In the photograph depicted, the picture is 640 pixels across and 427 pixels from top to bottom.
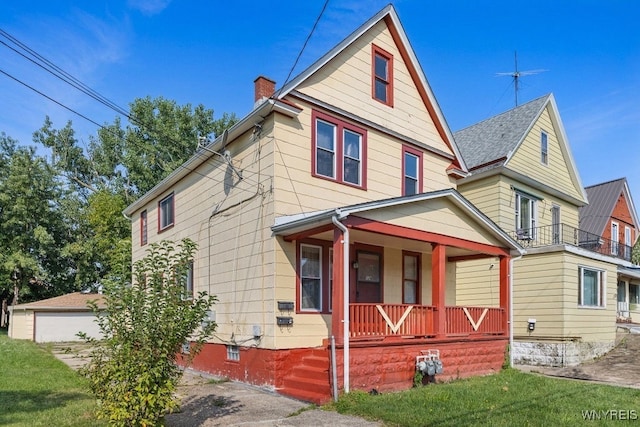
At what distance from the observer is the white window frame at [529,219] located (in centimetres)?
1752

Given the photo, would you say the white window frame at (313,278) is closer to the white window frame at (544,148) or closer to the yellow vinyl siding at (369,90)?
the yellow vinyl siding at (369,90)

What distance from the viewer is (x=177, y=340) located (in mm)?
5969

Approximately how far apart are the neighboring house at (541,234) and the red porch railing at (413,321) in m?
3.56

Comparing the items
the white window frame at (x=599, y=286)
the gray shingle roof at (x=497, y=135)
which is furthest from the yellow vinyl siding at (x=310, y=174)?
the white window frame at (x=599, y=286)

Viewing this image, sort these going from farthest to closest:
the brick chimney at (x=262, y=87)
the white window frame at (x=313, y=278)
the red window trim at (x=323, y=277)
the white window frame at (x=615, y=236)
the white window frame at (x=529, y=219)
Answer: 1. the white window frame at (x=615, y=236)
2. the white window frame at (x=529, y=219)
3. the brick chimney at (x=262, y=87)
4. the white window frame at (x=313, y=278)
5. the red window trim at (x=323, y=277)

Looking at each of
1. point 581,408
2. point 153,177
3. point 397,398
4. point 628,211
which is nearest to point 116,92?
point 397,398

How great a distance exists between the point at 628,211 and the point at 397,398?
25602mm

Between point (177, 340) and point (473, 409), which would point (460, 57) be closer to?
point (473, 409)

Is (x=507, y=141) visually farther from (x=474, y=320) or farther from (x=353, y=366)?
(x=353, y=366)

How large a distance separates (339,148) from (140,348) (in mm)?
7322

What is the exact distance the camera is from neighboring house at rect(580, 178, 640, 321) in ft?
82.5

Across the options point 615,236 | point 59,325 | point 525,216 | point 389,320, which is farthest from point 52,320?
point 615,236

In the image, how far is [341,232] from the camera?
9.09 meters

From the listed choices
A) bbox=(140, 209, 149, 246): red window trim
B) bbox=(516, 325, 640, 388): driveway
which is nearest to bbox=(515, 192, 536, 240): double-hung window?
bbox=(516, 325, 640, 388): driveway
